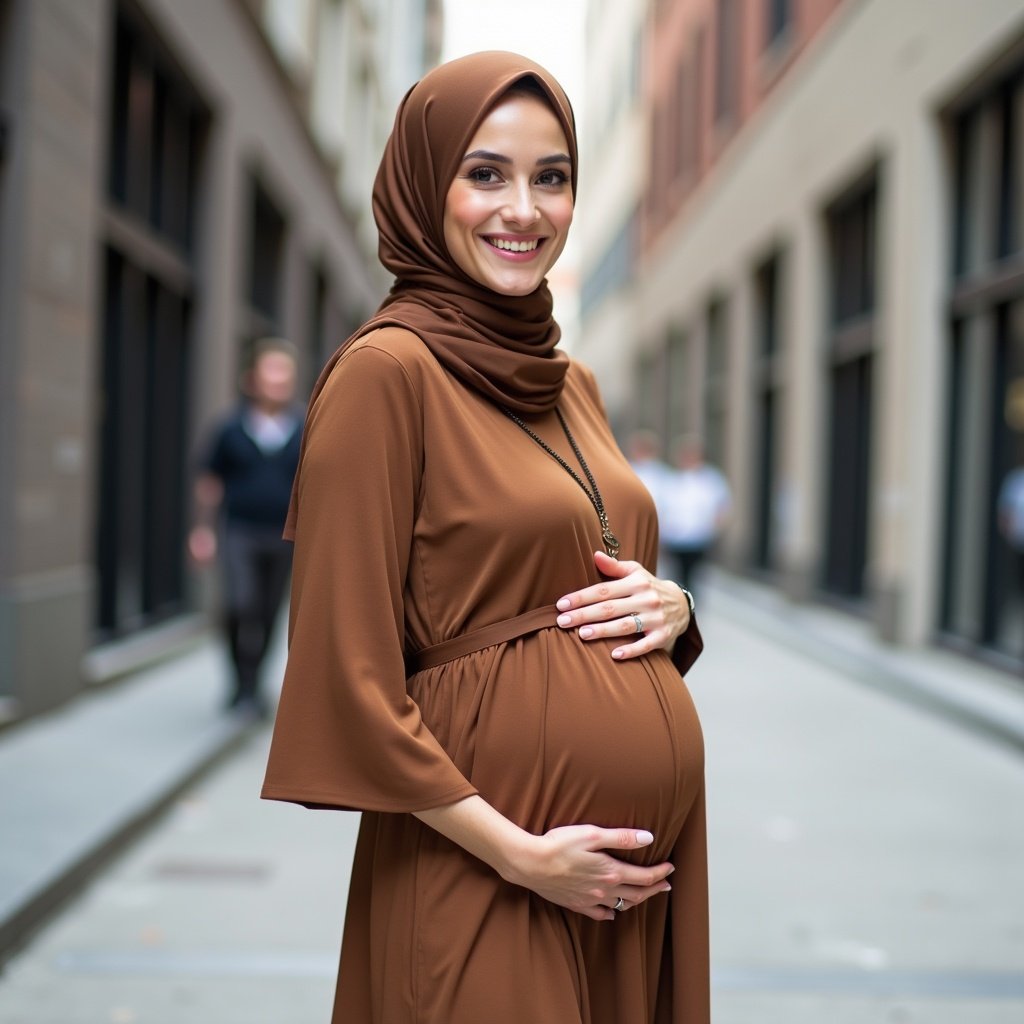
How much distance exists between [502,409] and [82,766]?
474cm

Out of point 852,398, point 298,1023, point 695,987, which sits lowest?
point 298,1023

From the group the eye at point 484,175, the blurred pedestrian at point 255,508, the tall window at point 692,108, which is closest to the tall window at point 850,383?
the blurred pedestrian at point 255,508

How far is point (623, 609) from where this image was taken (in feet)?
5.78

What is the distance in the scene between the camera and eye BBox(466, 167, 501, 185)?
1.71 m

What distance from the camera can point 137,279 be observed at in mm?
9500

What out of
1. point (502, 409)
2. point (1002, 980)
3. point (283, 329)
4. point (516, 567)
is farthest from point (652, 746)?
point (283, 329)

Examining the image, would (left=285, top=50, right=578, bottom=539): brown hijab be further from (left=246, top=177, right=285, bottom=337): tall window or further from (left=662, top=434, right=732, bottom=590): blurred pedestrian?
(left=246, top=177, right=285, bottom=337): tall window

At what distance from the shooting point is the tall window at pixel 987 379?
9586 millimetres

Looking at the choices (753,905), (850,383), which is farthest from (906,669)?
(753,905)

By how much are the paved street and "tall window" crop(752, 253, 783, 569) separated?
442 inches

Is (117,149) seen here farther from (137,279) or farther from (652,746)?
(652,746)

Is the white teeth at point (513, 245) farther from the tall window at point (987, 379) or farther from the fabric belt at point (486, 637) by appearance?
the tall window at point (987, 379)

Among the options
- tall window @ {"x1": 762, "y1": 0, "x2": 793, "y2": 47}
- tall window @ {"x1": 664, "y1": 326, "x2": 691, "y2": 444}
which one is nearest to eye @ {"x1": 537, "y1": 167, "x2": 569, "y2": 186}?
tall window @ {"x1": 762, "y1": 0, "x2": 793, "y2": 47}

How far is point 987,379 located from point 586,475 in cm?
897
